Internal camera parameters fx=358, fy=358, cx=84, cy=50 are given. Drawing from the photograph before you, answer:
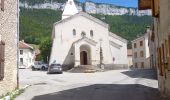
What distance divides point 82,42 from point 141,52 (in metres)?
31.7

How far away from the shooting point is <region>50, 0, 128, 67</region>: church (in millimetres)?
56344

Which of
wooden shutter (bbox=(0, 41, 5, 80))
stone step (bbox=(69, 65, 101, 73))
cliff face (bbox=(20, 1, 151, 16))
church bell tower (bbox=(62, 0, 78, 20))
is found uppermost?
cliff face (bbox=(20, 1, 151, 16))

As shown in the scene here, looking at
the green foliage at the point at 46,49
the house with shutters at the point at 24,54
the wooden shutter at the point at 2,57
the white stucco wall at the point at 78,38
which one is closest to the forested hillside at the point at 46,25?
the house with shutters at the point at 24,54

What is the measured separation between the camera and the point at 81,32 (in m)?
57.4

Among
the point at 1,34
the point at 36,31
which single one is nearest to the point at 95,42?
Answer: the point at 1,34

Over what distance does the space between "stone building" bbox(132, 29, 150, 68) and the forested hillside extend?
64.2 ft

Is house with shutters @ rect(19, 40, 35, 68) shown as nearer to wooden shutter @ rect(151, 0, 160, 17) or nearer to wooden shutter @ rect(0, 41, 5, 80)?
wooden shutter @ rect(0, 41, 5, 80)

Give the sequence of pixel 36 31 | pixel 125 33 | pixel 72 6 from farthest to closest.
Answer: pixel 36 31
pixel 125 33
pixel 72 6

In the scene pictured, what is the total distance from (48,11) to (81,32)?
10706cm

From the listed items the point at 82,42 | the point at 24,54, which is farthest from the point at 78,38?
the point at 24,54

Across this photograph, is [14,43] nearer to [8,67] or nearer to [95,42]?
[8,67]

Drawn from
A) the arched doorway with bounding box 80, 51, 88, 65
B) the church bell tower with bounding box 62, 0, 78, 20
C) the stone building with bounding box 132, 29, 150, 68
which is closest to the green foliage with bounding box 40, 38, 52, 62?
the church bell tower with bounding box 62, 0, 78, 20

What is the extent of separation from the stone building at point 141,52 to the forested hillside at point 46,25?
19.6 metres

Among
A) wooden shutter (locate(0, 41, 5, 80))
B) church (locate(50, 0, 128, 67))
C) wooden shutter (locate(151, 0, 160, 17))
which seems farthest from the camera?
church (locate(50, 0, 128, 67))
